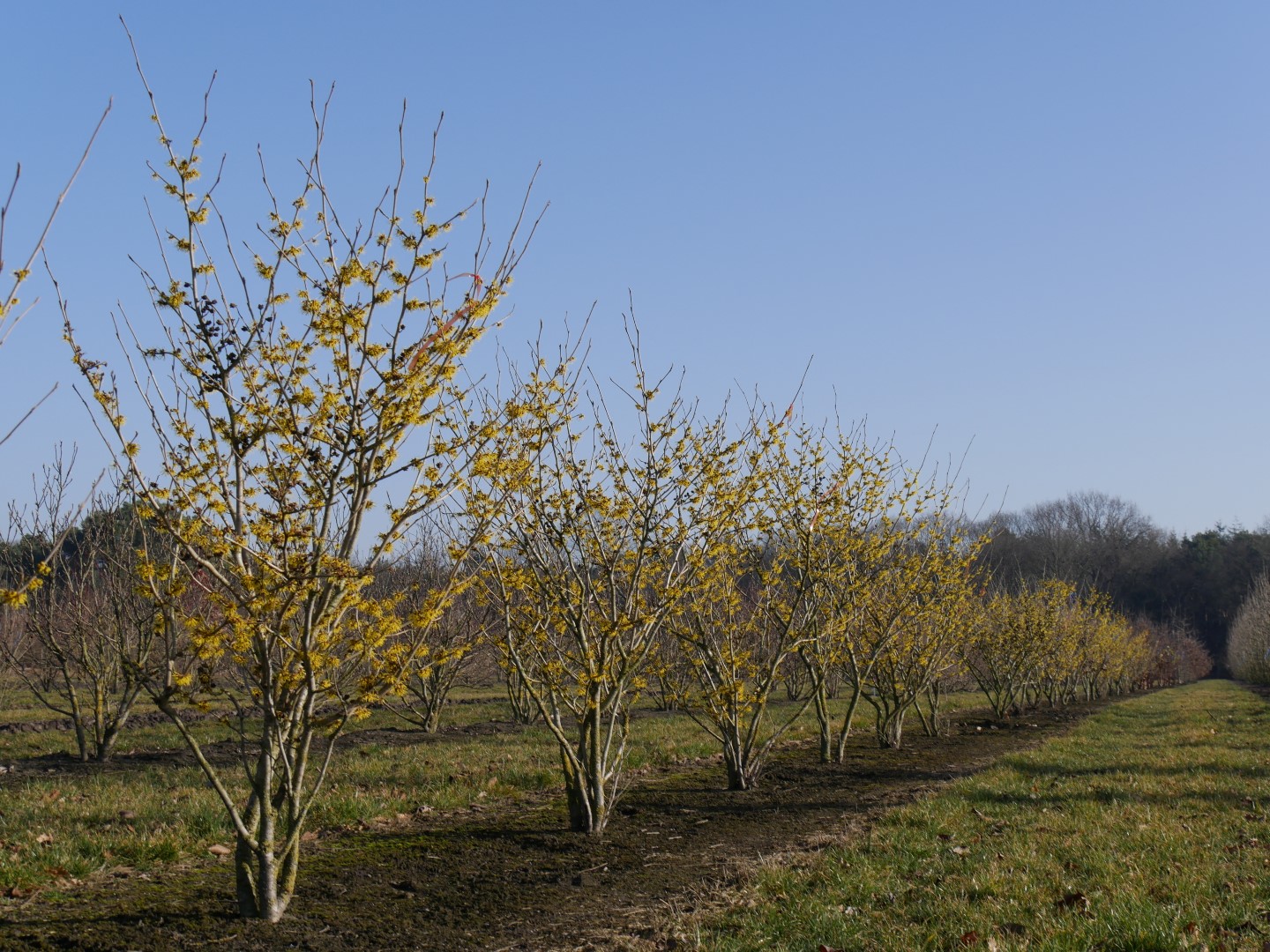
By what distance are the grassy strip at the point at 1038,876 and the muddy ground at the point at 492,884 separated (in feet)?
1.68

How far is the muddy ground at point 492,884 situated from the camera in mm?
4488

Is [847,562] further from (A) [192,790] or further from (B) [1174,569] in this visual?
(B) [1174,569]

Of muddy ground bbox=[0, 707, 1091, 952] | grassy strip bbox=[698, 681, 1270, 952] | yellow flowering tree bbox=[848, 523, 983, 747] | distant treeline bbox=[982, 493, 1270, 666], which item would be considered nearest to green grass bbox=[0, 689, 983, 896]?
muddy ground bbox=[0, 707, 1091, 952]

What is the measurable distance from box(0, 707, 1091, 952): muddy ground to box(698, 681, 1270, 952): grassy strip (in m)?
0.51

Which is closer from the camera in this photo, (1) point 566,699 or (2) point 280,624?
(2) point 280,624

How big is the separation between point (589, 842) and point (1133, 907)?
139 inches

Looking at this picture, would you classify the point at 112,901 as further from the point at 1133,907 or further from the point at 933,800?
the point at 933,800

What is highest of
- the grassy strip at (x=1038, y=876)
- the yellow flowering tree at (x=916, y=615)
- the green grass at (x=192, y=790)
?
the yellow flowering tree at (x=916, y=615)

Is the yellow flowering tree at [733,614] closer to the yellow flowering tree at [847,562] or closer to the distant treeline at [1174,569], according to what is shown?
the yellow flowering tree at [847,562]

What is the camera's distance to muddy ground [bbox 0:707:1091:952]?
4.49 metres

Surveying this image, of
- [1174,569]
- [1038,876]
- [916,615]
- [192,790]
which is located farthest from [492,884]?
[1174,569]

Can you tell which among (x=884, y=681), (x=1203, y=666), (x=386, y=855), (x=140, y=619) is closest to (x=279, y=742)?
(x=386, y=855)

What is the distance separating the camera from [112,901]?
4914 mm

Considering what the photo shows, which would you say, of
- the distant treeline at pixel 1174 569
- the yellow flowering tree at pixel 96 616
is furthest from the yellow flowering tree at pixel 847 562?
the distant treeline at pixel 1174 569
